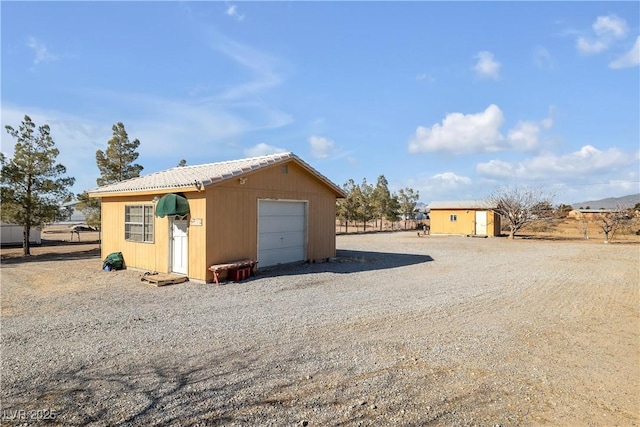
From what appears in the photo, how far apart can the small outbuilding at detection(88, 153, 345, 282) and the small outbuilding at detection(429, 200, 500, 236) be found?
1976cm

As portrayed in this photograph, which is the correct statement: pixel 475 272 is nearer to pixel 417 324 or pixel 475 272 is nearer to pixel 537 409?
pixel 417 324

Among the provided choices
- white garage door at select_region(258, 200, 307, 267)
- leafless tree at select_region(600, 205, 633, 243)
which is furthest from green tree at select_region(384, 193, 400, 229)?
white garage door at select_region(258, 200, 307, 267)

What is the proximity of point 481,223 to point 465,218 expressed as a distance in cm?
128

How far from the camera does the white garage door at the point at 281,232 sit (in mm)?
12016

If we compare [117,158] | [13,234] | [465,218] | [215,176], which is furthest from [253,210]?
[465,218]

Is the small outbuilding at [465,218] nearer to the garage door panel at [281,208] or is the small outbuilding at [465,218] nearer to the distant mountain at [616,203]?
the distant mountain at [616,203]

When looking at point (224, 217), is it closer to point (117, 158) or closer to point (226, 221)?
point (226, 221)

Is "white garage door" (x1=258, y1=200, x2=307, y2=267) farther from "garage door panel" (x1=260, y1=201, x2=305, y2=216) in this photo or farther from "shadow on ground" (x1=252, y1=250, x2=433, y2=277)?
"shadow on ground" (x1=252, y1=250, x2=433, y2=277)

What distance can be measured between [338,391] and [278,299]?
4.39 m

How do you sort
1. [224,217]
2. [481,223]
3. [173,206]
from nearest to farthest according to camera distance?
[173,206] < [224,217] < [481,223]

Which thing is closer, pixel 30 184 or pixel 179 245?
pixel 179 245

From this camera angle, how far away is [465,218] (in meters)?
31.4

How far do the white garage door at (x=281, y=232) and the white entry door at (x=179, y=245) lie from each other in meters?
2.22

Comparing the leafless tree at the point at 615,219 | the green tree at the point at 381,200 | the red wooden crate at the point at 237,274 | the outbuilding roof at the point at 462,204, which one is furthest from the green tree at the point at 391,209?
the red wooden crate at the point at 237,274
